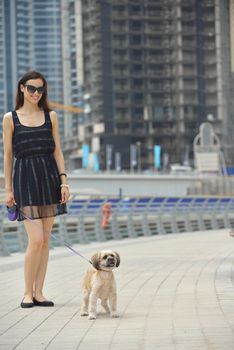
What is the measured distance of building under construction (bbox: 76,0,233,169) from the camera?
149250 millimetres

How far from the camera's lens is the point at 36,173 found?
9320mm

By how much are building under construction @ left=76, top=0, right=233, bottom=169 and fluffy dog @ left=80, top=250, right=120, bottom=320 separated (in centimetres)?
13790

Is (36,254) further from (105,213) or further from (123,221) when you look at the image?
(123,221)

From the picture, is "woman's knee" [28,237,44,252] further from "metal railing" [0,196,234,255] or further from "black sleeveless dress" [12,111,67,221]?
"metal railing" [0,196,234,255]

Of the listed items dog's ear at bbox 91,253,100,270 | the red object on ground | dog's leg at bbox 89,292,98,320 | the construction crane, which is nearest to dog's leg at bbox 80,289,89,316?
dog's leg at bbox 89,292,98,320

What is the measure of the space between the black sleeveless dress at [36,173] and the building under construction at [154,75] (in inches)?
5394

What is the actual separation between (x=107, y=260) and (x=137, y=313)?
86 centimetres

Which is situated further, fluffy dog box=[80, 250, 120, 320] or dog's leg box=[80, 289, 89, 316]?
dog's leg box=[80, 289, 89, 316]

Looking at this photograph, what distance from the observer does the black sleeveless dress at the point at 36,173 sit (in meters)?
9.26

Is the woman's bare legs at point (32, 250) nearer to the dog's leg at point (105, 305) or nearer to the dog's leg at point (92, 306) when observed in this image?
the dog's leg at point (105, 305)

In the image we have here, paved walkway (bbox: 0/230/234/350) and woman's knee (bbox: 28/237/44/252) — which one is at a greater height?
woman's knee (bbox: 28/237/44/252)

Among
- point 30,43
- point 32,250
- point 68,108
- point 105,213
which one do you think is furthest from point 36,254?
point 30,43

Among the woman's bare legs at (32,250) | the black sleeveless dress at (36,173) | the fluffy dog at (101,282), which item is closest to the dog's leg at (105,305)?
the fluffy dog at (101,282)

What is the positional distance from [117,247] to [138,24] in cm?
13010
